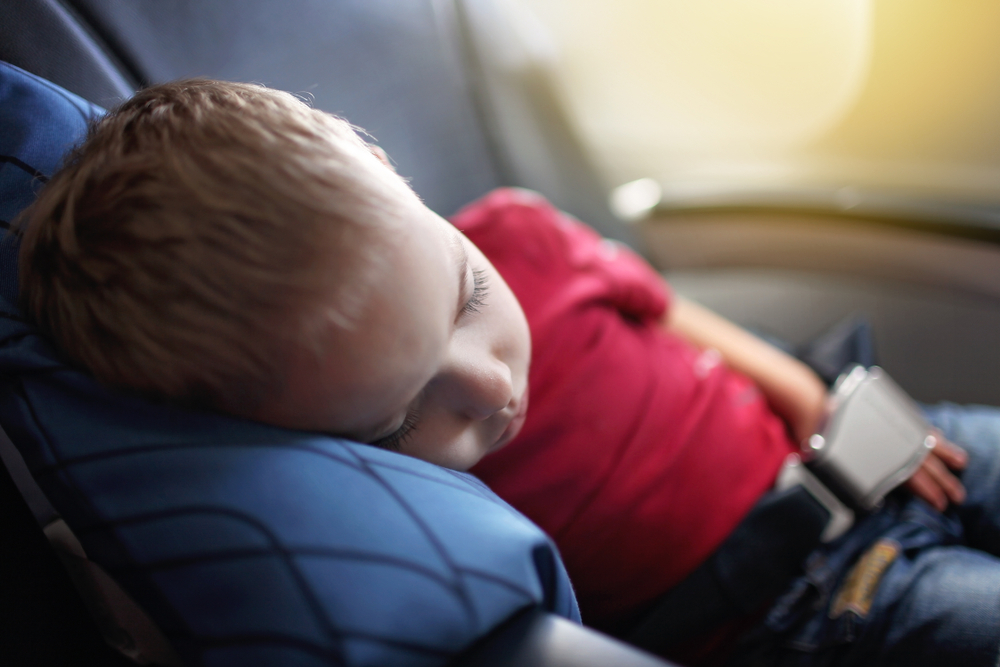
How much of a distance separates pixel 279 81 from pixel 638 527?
0.61 metres

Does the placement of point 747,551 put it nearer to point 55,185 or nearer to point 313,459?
point 313,459

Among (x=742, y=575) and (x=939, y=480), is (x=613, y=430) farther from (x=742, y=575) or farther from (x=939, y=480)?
(x=939, y=480)

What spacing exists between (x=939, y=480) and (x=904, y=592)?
177 millimetres

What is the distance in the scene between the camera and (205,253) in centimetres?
33

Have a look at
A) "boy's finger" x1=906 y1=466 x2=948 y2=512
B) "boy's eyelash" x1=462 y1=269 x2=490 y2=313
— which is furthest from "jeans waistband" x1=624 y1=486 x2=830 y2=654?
"boy's eyelash" x1=462 y1=269 x2=490 y2=313

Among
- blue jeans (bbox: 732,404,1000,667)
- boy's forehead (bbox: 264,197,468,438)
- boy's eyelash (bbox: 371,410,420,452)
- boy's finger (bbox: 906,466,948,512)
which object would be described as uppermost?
boy's forehead (bbox: 264,197,468,438)

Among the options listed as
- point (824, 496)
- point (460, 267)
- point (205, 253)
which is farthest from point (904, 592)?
point (205, 253)

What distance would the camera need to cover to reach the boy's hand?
0.71 m

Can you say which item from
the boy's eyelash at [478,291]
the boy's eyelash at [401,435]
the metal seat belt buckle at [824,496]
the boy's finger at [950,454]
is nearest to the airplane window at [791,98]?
the boy's finger at [950,454]

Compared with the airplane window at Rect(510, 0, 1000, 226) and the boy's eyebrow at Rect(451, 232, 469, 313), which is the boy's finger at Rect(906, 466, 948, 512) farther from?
the boy's eyebrow at Rect(451, 232, 469, 313)

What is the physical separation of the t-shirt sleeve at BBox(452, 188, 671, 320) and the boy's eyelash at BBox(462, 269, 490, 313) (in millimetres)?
287

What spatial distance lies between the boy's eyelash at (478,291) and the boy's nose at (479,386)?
0.12 ft

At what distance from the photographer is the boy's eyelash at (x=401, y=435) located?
41 cm

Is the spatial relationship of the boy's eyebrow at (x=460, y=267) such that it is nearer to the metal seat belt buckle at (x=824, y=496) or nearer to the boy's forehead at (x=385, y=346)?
the boy's forehead at (x=385, y=346)
